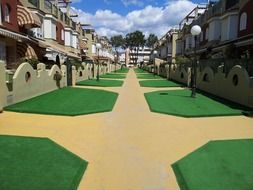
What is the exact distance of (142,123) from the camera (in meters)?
10.1

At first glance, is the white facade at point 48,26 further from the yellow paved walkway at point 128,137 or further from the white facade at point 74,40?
the yellow paved walkway at point 128,137

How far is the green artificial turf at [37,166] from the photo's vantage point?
4852mm

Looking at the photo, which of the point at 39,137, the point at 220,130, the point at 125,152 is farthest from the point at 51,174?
the point at 220,130

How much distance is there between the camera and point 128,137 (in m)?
8.20

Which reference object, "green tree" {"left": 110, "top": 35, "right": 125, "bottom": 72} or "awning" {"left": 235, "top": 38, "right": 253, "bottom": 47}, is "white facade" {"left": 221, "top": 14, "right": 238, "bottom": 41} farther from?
"green tree" {"left": 110, "top": 35, "right": 125, "bottom": 72}

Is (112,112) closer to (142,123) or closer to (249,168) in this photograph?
(142,123)

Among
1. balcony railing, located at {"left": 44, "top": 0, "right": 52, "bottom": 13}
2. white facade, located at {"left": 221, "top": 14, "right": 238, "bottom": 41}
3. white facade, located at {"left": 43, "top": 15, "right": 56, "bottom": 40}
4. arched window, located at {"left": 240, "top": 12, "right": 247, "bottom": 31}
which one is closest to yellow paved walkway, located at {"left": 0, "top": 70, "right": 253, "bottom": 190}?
arched window, located at {"left": 240, "top": 12, "right": 247, "bottom": 31}

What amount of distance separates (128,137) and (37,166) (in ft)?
10.4

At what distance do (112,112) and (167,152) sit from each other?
214 inches

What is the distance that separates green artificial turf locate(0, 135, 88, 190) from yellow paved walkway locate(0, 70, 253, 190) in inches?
10.8

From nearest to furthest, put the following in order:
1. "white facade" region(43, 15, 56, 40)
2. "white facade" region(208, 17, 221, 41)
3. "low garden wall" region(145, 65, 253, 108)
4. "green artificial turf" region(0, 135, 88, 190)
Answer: "green artificial turf" region(0, 135, 88, 190) → "low garden wall" region(145, 65, 253, 108) → "white facade" region(43, 15, 56, 40) → "white facade" region(208, 17, 221, 41)

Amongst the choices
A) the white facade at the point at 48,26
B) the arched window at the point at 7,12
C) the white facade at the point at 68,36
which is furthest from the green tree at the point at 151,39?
the arched window at the point at 7,12

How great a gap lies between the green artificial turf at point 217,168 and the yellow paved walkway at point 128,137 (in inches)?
9.7

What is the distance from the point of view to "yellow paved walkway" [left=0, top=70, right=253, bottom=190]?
5.40 metres
